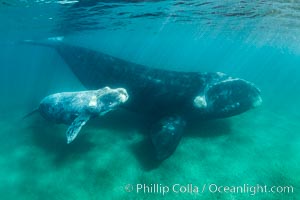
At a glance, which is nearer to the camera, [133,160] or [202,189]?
[202,189]

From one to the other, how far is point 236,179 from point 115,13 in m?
19.3

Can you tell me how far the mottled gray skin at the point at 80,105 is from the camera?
396 inches

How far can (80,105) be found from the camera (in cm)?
1052

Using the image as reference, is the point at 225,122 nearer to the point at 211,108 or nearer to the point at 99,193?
the point at 211,108

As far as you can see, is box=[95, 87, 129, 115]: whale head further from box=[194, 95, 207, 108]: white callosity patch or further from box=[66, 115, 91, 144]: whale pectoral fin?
box=[194, 95, 207, 108]: white callosity patch

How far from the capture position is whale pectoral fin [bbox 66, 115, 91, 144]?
9109 millimetres

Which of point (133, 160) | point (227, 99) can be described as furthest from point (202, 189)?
point (227, 99)

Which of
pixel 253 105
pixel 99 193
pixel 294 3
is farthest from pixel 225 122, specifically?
pixel 294 3

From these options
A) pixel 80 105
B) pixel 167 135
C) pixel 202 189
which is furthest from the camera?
pixel 80 105

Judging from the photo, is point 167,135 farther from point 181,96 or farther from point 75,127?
point 75,127

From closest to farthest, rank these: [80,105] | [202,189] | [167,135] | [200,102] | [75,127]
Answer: [202,189] < [75,127] < [167,135] < [80,105] < [200,102]

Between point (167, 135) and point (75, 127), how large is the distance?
147 inches

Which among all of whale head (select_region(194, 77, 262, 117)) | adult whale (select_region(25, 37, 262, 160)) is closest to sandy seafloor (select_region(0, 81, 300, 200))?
adult whale (select_region(25, 37, 262, 160))

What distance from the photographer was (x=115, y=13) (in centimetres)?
2309
